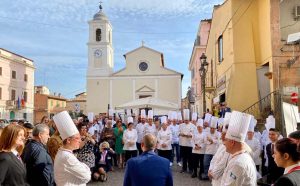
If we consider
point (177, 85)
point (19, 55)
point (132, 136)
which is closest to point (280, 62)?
point (132, 136)

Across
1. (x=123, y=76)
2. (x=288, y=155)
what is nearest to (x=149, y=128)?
(x=288, y=155)

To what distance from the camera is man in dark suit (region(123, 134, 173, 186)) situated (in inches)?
173

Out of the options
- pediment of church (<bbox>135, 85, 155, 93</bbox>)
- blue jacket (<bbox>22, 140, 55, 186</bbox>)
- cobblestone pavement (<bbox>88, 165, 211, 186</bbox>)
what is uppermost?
pediment of church (<bbox>135, 85, 155, 93</bbox>)

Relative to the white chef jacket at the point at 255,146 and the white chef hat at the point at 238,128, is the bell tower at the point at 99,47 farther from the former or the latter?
the white chef hat at the point at 238,128

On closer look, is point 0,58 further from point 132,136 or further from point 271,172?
point 271,172

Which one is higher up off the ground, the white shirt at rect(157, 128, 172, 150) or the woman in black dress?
the woman in black dress

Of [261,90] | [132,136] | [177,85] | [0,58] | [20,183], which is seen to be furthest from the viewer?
[177,85]

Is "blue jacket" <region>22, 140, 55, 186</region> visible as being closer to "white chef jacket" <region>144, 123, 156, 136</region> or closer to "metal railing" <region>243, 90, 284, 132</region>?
"white chef jacket" <region>144, 123, 156, 136</region>

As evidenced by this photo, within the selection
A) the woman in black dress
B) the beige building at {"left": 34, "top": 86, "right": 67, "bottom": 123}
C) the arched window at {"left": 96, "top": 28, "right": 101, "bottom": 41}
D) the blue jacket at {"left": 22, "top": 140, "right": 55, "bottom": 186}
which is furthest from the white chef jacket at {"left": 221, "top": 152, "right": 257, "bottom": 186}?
the beige building at {"left": 34, "top": 86, "right": 67, "bottom": 123}

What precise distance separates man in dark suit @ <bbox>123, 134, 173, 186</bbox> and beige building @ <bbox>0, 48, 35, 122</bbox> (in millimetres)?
47596

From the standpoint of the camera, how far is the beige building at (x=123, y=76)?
51.9 metres

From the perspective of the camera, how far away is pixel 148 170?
4.41m

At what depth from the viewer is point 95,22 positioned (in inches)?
2071

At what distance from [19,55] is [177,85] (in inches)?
982
